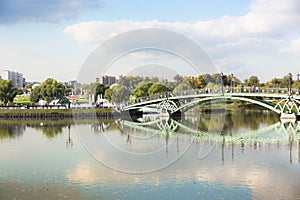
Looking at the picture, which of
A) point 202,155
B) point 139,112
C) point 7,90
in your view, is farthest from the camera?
point 7,90

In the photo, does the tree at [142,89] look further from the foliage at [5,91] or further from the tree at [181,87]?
the foliage at [5,91]

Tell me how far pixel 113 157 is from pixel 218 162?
150 inches

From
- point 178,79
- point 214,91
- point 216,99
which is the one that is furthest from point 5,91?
point 214,91

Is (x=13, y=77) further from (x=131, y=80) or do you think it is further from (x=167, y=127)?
(x=167, y=127)

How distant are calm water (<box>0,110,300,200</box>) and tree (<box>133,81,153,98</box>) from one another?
54.7 ft

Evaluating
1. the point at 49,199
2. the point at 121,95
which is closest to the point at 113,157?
the point at 49,199

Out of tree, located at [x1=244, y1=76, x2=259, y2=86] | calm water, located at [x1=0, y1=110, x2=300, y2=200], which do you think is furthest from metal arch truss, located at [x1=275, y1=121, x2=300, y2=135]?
tree, located at [x1=244, y1=76, x2=259, y2=86]

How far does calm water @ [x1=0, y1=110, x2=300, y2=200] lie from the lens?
38.0 feet

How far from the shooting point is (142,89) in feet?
133

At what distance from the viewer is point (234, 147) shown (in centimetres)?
1906

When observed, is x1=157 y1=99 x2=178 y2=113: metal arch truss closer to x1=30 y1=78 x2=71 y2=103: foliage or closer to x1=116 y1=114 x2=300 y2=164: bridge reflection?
x1=116 y1=114 x2=300 y2=164: bridge reflection

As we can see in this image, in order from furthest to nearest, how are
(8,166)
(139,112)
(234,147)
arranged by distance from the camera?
1. (139,112)
2. (234,147)
3. (8,166)

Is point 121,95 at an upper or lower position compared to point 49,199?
upper

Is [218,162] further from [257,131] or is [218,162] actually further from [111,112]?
[111,112]
